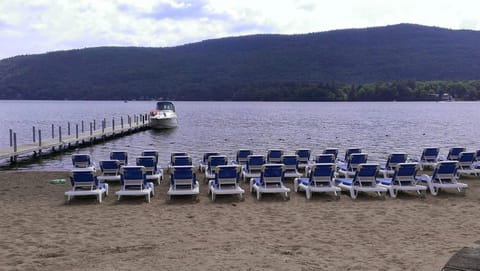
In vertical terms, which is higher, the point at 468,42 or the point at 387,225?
the point at 468,42

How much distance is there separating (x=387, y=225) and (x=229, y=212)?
3.13 m

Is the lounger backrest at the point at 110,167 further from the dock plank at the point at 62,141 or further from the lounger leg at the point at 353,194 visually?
the dock plank at the point at 62,141

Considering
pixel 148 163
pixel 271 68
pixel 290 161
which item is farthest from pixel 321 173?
pixel 271 68

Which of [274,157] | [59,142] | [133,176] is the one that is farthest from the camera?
[59,142]

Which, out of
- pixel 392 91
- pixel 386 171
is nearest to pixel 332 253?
pixel 386 171

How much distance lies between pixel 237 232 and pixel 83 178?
477cm

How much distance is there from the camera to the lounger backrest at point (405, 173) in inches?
476

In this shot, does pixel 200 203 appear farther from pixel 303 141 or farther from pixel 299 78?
pixel 299 78

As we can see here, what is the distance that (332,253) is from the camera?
7270 millimetres

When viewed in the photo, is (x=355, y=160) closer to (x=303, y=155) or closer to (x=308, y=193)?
(x=303, y=155)

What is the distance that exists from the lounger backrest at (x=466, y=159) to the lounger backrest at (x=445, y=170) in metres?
2.73

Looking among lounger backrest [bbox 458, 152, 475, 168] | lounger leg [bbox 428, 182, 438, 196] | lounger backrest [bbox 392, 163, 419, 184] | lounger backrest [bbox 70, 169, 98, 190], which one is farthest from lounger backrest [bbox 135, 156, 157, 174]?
lounger backrest [bbox 458, 152, 475, 168]

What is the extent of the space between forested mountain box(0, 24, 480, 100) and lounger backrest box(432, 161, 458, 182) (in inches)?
4939

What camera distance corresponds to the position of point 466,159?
15.0 meters
